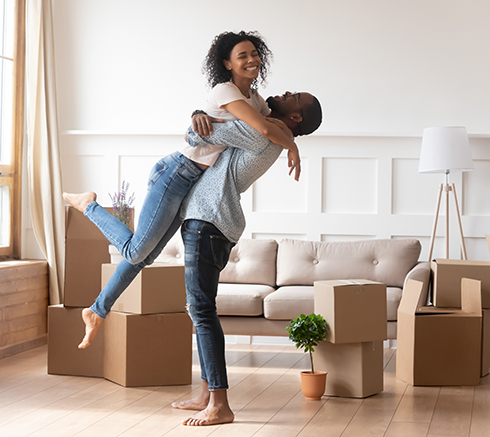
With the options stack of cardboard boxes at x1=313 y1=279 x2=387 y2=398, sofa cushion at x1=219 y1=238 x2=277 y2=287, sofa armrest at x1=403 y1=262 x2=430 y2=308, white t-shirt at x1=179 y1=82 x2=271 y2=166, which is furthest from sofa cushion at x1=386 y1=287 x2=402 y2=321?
white t-shirt at x1=179 y1=82 x2=271 y2=166

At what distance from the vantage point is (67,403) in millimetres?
2953

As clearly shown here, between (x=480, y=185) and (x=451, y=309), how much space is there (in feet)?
4.96

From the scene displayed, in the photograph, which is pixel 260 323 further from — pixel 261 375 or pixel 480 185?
pixel 480 185

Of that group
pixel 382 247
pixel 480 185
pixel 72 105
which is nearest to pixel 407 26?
pixel 480 185

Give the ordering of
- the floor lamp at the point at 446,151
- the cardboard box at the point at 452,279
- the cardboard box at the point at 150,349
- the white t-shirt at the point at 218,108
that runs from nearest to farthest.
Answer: the white t-shirt at the point at 218,108
the cardboard box at the point at 150,349
the cardboard box at the point at 452,279
the floor lamp at the point at 446,151

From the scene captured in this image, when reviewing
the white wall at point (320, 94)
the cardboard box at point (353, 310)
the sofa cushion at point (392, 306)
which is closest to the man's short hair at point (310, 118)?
the cardboard box at point (353, 310)

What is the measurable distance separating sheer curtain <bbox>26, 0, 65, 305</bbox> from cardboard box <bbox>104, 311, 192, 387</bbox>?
5.21 feet

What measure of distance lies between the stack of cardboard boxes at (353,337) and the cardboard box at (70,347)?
1.22m

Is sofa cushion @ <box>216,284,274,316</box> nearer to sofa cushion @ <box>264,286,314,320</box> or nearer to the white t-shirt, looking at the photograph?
sofa cushion @ <box>264,286,314,320</box>

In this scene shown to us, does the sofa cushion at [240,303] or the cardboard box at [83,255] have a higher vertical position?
the cardboard box at [83,255]

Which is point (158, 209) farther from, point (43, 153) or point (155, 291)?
point (43, 153)

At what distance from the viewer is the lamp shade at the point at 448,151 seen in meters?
4.26

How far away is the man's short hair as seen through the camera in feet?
8.27

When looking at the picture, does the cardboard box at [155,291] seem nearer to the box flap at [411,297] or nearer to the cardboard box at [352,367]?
the cardboard box at [352,367]
